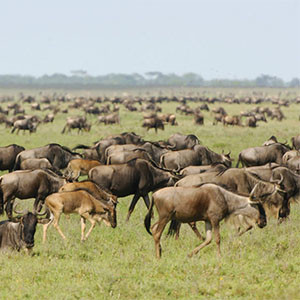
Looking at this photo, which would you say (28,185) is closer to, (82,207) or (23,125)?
(82,207)

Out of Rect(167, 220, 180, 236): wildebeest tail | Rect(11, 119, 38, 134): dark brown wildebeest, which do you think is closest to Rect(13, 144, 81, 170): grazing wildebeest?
Rect(167, 220, 180, 236): wildebeest tail

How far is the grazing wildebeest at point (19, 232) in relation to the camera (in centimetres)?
933

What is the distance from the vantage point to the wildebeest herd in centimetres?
941

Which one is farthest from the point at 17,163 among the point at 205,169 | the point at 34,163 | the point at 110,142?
the point at 205,169

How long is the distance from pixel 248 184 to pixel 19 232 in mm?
5032

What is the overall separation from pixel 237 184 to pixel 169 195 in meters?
3.36

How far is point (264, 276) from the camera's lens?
8.33 metres

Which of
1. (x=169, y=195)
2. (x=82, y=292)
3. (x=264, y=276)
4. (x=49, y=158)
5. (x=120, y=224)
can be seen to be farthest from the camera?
(x=49, y=158)

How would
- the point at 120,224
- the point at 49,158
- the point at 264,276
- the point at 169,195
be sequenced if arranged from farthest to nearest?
1. the point at 49,158
2. the point at 120,224
3. the point at 169,195
4. the point at 264,276

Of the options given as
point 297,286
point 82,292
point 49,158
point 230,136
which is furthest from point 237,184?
point 230,136

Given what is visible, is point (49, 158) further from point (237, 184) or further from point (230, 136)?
point (230, 136)

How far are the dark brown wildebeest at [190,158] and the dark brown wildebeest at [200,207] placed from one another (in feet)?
23.9

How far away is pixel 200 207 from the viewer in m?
9.38

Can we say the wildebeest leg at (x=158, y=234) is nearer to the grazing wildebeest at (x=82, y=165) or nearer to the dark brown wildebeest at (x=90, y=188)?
the dark brown wildebeest at (x=90, y=188)
